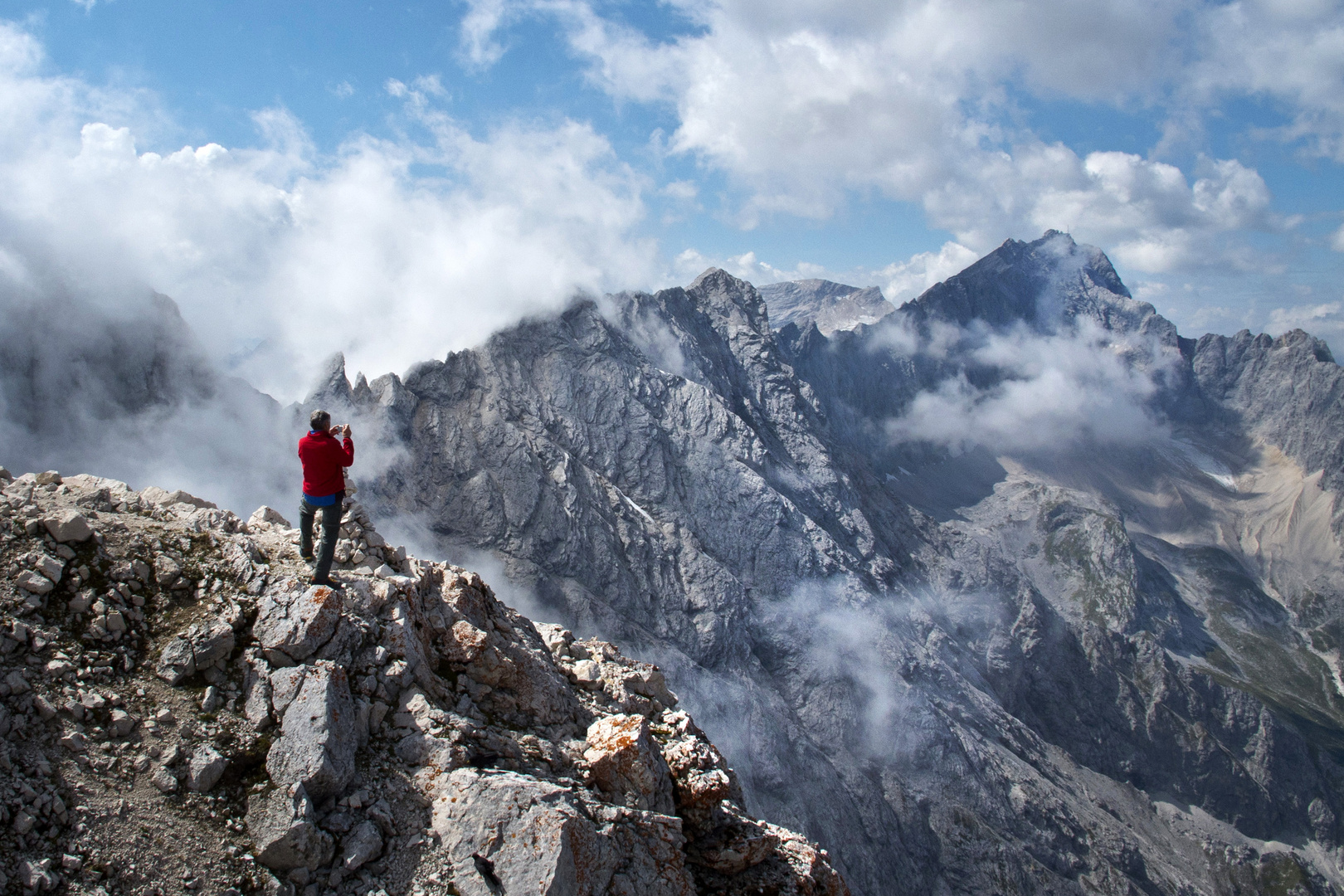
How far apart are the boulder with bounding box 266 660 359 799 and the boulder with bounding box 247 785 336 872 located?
0.26m

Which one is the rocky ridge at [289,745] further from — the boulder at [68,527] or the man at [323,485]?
the man at [323,485]

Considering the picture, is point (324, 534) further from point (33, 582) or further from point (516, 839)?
point (516, 839)

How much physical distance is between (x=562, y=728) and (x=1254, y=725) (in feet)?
846

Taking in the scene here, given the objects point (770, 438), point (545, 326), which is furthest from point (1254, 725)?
point (545, 326)

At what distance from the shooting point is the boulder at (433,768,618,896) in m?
11.5

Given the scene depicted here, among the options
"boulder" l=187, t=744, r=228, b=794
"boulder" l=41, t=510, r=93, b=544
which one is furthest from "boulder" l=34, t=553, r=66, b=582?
"boulder" l=187, t=744, r=228, b=794

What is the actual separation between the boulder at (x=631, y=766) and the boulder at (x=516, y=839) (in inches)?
81.4

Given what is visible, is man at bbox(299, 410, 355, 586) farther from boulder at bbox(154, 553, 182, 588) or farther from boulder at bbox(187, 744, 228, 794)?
boulder at bbox(187, 744, 228, 794)

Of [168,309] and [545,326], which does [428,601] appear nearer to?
[168,309]

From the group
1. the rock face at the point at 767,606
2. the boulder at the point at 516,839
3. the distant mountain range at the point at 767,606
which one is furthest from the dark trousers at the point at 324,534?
the rock face at the point at 767,606

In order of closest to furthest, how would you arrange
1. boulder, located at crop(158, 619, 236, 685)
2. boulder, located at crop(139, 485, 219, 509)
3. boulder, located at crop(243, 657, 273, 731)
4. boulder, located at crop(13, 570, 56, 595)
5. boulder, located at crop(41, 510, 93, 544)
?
boulder, located at crop(13, 570, 56, 595) < boulder, located at crop(243, 657, 273, 731) < boulder, located at crop(158, 619, 236, 685) < boulder, located at crop(41, 510, 93, 544) < boulder, located at crop(139, 485, 219, 509)

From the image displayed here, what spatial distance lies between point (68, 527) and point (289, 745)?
6254 millimetres

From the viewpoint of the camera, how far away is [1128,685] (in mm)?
189375

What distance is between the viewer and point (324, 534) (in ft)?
48.6
